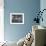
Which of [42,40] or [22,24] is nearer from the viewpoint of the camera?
[42,40]

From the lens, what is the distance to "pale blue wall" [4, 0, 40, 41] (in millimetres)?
5379

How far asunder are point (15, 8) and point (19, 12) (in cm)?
23

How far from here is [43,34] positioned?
2561 millimetres

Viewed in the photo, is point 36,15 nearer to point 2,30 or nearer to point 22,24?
point 22,24

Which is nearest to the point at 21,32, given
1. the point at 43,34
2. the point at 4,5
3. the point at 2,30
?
the point at 2,30

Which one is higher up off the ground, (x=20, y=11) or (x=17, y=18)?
(x=20, y=11)

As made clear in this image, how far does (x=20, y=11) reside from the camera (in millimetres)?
5395

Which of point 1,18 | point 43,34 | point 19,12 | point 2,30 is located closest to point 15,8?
point 19,12

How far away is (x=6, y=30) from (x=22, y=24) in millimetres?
701

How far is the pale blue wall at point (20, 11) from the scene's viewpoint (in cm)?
538

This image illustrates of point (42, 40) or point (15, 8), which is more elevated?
point (15, 8)

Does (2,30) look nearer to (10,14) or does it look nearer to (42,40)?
(10,14)

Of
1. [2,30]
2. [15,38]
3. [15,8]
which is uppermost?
[15,8]

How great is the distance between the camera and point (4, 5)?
5395 mm
